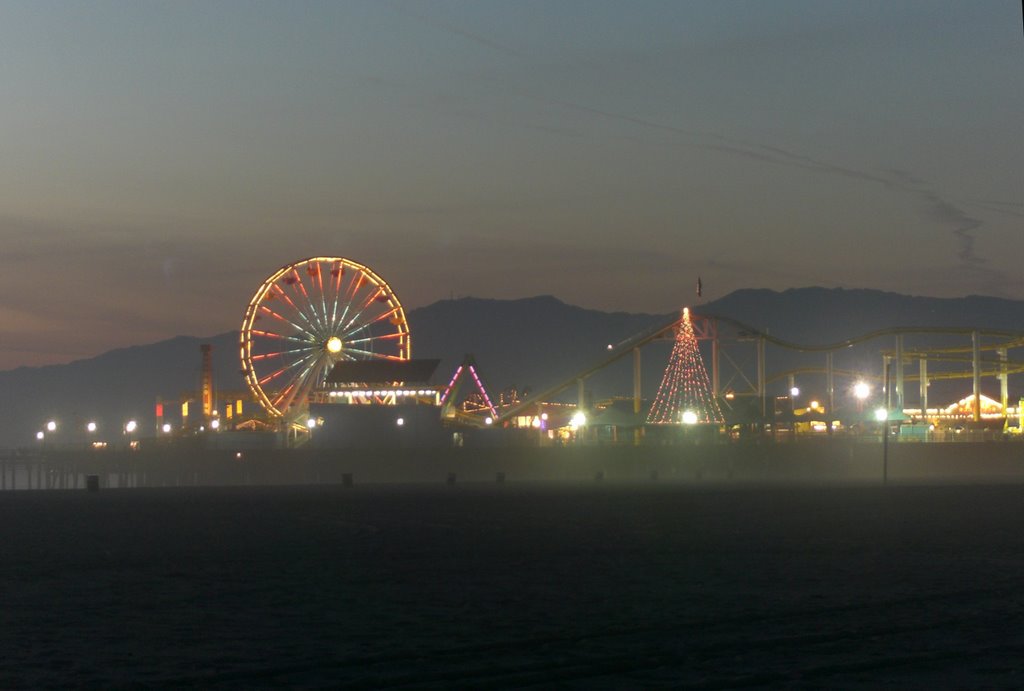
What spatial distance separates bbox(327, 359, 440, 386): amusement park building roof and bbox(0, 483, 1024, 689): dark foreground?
245 feet

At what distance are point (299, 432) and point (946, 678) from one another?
11271 cm

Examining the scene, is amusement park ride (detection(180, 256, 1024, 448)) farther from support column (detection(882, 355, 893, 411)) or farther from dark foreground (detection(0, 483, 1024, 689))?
dark foreground (detection(0, 483, 1024, 689))

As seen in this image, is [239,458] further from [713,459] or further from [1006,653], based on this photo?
[1006,653]

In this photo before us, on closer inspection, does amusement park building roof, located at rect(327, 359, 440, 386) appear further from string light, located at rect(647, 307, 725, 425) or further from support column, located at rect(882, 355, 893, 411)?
support column, located at rect(882, 355, 893, 411)

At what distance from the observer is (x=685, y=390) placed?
392 feet

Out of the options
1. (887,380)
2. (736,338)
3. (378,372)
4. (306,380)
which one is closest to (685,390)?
(736,338)

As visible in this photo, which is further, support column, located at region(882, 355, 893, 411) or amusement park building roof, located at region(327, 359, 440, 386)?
amusement park building roof, located at region(327, 359, 440, 386)

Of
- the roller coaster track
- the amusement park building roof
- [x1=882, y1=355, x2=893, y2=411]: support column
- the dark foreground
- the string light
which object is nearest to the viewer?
the dark foreground

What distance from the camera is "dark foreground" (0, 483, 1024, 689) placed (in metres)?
13.9

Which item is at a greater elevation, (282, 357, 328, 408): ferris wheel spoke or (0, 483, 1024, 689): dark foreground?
(282, 357, 328, 408): ferris wheel spoke

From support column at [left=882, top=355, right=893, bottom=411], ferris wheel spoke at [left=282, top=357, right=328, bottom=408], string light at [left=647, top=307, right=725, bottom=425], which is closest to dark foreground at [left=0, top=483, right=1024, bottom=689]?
support column at [left=882, top=355, right=893, bottom=411]

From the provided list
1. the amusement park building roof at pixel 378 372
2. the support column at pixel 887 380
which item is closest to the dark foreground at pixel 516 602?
the support column at pixel 887 380

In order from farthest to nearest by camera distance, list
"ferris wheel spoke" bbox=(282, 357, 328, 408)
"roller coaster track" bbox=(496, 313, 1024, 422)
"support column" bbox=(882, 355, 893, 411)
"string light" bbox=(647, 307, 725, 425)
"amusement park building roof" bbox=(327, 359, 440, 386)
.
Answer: "roller coaster track" bbox=(496, 313, 1024, 422), "ferris wheel spoke" bbox=(282, 357, 328, 408), "amusement park building roof" bbox=(327, 359, 440, 386), "string light" bbox=(647, 307, 725, 425), "support column" bbox=(882, 355, 893, 411)

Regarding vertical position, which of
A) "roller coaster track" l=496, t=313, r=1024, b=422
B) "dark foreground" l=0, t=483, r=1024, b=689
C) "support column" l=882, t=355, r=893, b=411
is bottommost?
"dark foreground" l=0, t=483, r=1024, b=689
